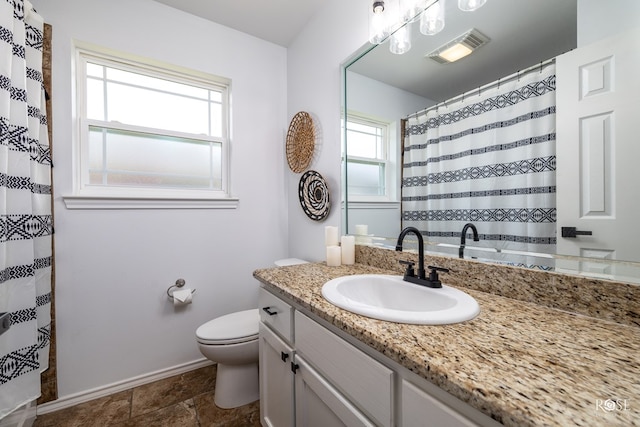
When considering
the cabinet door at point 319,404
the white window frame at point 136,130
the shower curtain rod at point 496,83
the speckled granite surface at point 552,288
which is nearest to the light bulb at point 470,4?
the shower curtain rod at point 496,83

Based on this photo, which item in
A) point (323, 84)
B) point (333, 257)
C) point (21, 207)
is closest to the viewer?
point (21, 207)

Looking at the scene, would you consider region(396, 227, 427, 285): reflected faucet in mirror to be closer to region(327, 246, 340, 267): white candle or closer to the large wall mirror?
the large wall mirror

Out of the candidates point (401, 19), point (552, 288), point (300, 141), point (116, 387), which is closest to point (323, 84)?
point (300, 141)

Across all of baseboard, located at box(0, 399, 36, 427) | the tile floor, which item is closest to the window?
the tile floor

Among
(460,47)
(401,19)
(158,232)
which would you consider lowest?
(158,232)

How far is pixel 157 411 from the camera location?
1468 millimetres

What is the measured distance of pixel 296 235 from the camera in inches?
84.4

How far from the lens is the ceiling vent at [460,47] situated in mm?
1010

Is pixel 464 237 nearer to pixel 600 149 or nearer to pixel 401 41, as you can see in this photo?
pixel 600 149

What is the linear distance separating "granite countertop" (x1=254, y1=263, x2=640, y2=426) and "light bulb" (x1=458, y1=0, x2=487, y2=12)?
1089mm

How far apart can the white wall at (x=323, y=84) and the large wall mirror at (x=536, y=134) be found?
0.32m

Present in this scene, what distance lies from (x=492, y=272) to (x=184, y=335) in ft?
6.30

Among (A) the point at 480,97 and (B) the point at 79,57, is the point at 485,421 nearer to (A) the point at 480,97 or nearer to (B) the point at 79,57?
(A) the point at 480,97

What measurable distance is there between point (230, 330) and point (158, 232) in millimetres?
825
